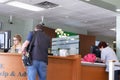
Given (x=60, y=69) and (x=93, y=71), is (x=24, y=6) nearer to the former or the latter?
(x=93, y=71)

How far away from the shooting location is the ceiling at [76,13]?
960 cm

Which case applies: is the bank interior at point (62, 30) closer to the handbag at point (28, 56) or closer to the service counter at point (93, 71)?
the service counter at point (93, 71)

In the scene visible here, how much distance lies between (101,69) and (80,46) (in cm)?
748

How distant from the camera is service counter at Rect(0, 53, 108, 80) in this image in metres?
5.07

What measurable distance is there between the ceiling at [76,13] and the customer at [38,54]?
4517 mm

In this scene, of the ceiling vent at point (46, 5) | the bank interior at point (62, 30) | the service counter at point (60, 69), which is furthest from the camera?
the ceiling vent at point (46, 5)

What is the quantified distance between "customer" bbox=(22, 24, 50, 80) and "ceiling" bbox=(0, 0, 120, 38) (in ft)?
14.8

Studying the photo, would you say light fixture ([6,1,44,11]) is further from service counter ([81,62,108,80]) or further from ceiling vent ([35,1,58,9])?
service counter ([81,62,108,80])

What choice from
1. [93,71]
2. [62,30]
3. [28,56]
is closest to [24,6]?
[62,30]

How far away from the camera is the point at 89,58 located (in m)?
6.32

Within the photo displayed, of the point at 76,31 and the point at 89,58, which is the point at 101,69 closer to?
the point at 89,58

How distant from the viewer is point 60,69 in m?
5.56

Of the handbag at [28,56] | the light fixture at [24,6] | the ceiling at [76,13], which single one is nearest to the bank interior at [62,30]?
the ceiling at [76,13]

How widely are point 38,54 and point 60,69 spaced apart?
3.43 ft
